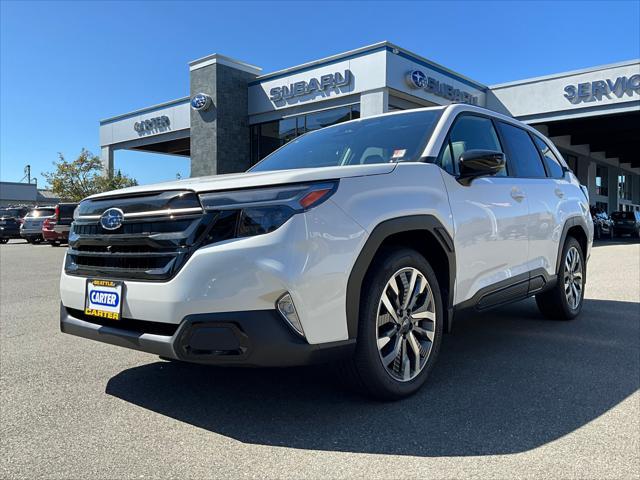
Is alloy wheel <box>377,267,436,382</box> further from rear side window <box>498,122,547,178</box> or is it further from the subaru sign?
the subaru sign

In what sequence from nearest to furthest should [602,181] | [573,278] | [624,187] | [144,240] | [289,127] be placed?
1. [144,240]
2. [573,278]
3. [289,127]
4. [602,181]
5. [624,187]

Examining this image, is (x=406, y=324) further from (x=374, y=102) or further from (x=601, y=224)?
(x=601, y=224)

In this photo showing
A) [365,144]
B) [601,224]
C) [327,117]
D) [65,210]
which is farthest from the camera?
[601,224]

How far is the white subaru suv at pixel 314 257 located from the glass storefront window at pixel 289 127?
15.5 metres

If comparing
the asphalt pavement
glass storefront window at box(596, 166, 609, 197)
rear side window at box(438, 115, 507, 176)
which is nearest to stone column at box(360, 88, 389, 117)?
rear side window at box(438, 115, 507, 176)

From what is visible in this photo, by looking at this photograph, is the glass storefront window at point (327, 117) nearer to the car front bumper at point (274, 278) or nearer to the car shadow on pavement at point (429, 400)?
the car shadow on pavement at point (429, 400)


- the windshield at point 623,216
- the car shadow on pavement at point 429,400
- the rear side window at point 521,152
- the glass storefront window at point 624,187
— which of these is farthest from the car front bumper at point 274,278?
the glass storefront window at point 624,187

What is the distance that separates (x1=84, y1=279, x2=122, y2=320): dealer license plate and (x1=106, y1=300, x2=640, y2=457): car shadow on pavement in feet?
1.99

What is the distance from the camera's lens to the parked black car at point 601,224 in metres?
25.7

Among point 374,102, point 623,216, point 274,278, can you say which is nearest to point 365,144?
point 274,278

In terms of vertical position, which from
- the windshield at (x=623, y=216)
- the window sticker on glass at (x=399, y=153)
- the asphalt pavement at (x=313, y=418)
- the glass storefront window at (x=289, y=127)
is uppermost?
the glass storefront window at (x=289, y=127)

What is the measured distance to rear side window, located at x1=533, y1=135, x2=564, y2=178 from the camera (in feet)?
17.0

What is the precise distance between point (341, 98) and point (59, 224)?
11897 millimetres

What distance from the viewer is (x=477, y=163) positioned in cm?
347
